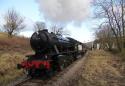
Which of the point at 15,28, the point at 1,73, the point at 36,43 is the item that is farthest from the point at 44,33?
the point at 15,28

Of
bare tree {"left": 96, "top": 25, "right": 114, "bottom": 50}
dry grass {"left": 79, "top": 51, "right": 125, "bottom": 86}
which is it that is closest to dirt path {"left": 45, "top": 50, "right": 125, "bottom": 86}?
dry grass {"left": 79, "top": 51, "right": 125, "bottom": 86}

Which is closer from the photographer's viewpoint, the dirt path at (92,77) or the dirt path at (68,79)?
the dirt path at (92,77)

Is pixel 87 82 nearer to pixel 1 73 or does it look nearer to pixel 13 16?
pixel 1 73

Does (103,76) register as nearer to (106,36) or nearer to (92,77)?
(92,77)

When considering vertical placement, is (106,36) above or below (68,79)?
above

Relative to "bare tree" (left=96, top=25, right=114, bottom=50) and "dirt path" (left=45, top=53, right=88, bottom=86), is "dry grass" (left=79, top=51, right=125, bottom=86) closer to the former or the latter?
"dirt path" (left=45, top=53, right=88, bottom=86)

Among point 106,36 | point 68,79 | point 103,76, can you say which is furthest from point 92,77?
point 106,36

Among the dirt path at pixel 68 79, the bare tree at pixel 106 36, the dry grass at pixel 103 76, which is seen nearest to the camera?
the dry grass at pixel 103 76

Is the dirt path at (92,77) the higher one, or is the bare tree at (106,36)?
the bare tree at (106,36)

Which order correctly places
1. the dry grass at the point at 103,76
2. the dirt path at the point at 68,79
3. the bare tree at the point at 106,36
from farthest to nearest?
the bare tree at the point at 106,36
the dirt path at the point at 68,79
the dry grass at the point at 103,76

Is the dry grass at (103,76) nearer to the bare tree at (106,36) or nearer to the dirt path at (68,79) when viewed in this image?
the dirt path at (68,79)

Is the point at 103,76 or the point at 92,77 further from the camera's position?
the point at 103,76

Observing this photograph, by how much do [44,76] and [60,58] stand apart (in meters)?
1.80

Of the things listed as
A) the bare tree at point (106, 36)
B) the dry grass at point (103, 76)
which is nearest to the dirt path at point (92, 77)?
the dry grass at point (103, 76)
